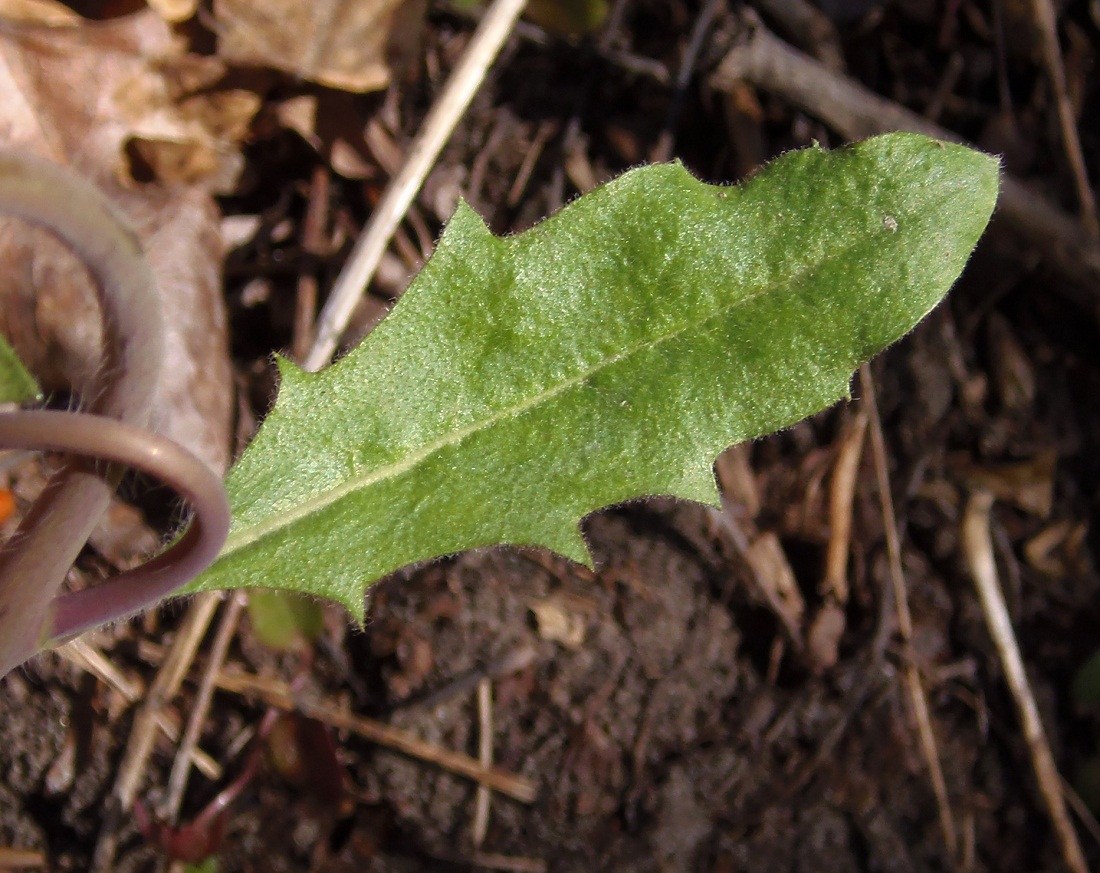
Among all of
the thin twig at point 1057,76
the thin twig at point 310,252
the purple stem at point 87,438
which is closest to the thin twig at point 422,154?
the thin twig at point 310,252

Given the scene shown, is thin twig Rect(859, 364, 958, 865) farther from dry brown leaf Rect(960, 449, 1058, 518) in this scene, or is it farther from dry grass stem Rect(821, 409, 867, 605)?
dry brown leaf Rect(960, 449, 1058, 518)

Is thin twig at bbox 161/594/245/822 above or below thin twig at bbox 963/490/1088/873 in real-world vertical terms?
below

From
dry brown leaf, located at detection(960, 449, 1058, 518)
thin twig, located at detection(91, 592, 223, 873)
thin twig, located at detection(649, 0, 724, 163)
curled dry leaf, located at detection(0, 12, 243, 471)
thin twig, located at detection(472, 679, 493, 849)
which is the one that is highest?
thin twig, located at detection(649, 0, 724, 163)

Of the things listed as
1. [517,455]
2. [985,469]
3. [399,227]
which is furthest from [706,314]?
[985,469]

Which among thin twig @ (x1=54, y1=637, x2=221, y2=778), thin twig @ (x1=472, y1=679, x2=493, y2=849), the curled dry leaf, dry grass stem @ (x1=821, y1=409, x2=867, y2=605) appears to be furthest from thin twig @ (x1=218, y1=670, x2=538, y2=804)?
dry grass stem @ (x1=821, y1=409, x2=867, y2=605)

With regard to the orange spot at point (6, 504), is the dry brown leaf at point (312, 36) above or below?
above

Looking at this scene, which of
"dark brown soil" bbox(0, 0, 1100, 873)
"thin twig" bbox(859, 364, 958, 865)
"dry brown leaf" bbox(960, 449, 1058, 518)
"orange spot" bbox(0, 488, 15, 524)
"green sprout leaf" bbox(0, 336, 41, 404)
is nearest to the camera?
"green sprout leaf" bbox(0, 336, 41, 404)

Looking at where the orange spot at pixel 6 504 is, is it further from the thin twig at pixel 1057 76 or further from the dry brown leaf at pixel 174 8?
the thin twig at pixel 1057 76
